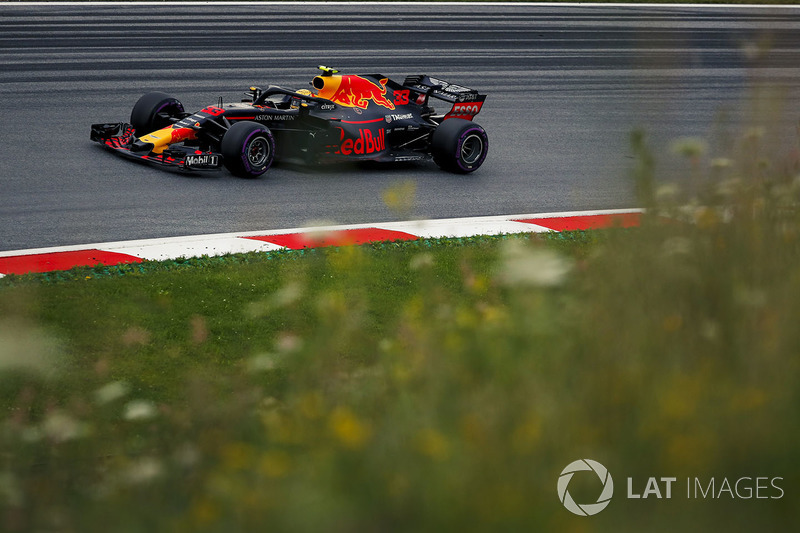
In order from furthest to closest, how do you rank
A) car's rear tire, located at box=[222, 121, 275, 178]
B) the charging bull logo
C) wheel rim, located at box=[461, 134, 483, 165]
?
1. wheel rim, located at box=[461, 134, 483, 165]
2. the charging bull logo
3. car's rear tire, located at box=[222, 121, 275, 178]

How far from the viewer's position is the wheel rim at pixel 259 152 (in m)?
9.41

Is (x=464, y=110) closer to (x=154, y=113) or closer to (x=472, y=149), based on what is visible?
(x=472, y=149)

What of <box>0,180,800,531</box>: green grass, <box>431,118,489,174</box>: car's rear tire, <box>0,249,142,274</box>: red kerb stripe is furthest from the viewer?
<box>431,118,489,174</box>: car's rear tire

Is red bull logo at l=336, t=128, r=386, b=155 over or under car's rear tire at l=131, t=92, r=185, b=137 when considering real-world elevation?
under

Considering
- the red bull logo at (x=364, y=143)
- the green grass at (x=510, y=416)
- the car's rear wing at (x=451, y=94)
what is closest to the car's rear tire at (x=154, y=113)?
the red bull logo at (x=364, y=143)

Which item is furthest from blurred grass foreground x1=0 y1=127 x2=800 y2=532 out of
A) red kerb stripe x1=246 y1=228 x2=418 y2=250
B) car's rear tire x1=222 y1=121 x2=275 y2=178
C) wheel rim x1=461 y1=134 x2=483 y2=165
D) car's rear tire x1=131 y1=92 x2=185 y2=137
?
car's rear tire x1=131 y1=92 x2=185 y2=137

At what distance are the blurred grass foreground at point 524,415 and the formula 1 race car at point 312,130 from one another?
20.8 feet

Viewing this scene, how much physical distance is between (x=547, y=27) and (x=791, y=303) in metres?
20.0

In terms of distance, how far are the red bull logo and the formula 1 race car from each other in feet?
0.03

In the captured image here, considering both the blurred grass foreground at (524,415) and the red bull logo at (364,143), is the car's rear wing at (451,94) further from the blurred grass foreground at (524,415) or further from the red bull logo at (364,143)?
the blurred grass foreground at (524,415)

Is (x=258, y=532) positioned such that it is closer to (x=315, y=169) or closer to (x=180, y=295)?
(x=180, y=295)

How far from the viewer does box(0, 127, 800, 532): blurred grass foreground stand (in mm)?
2184

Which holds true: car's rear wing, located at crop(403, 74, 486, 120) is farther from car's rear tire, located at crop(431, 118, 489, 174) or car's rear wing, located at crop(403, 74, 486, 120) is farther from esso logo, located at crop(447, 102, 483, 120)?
car's rear tire, located at crop(431, 118, 489, 174)

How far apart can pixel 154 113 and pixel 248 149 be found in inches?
59.6
